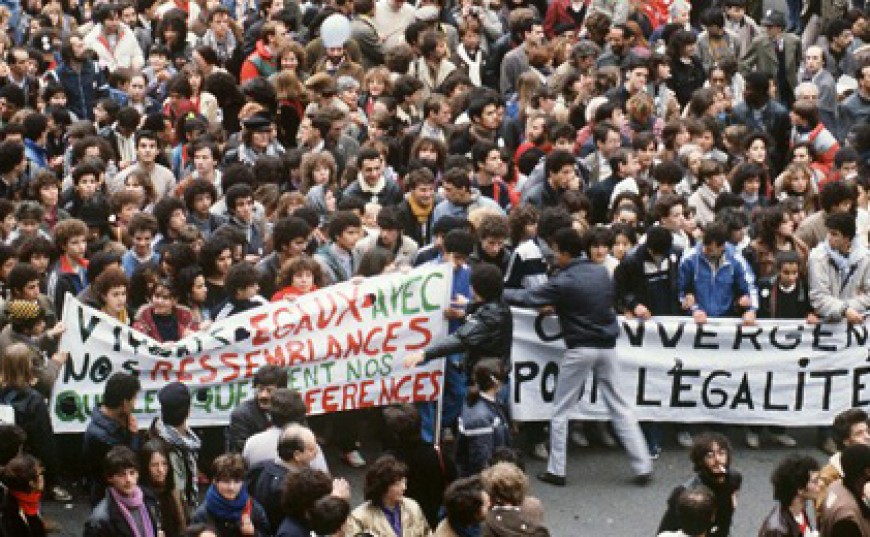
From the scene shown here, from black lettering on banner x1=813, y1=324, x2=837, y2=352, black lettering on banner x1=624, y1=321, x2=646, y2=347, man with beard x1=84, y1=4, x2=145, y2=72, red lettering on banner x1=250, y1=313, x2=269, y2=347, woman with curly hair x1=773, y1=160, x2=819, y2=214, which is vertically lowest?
black lettering on banner x1=813, y1=324, x2=837, y2=352

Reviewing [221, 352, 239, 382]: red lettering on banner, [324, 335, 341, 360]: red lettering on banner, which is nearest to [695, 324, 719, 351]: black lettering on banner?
[324, 335, 341, 360]: red lettering on banner

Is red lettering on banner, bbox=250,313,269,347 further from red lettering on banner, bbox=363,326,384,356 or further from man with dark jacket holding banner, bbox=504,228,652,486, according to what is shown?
man with dark jacket holding banner, bbox=504,228,652,486

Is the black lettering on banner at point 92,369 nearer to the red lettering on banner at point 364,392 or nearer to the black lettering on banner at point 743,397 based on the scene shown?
the red lettering on banner at point 364,392

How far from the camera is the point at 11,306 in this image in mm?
12680

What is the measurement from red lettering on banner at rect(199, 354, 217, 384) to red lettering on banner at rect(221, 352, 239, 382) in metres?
0.08

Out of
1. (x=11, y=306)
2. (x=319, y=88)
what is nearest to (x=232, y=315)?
(x=11, y=306)

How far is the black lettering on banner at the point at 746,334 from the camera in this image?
1388 cm

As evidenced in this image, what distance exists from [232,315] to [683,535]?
3877 millimetres

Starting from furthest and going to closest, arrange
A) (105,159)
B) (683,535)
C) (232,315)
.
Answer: (105,159) < (232,315) < (683,535)

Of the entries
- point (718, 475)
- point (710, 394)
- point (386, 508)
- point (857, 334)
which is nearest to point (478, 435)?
point (386, 508)

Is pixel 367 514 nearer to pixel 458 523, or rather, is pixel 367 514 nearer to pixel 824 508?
pixel 458 523

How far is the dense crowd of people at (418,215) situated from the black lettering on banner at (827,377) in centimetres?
33

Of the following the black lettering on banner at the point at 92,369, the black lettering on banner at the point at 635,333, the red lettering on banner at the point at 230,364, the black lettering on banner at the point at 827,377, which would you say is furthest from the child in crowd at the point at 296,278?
the black lettering on banner at the point at 827,377

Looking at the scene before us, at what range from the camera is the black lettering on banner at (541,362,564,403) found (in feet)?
45.0
